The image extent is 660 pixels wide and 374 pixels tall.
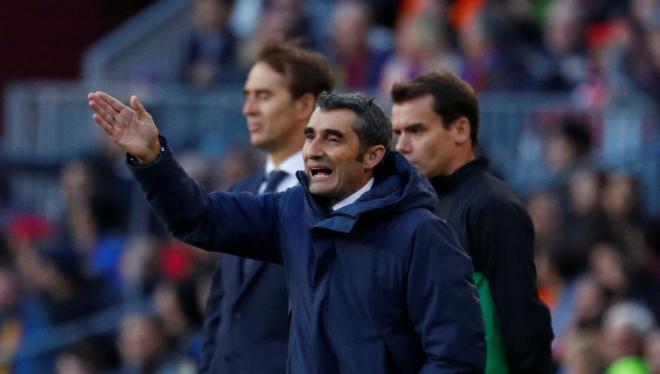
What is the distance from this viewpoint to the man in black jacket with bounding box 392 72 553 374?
17.8ft

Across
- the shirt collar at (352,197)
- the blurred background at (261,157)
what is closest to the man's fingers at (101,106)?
the shirt collar at (352,197)

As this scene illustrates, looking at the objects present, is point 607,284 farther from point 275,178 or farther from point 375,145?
point 375,145

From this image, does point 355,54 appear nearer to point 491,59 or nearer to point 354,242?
point 491,59

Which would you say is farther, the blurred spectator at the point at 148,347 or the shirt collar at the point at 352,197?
the blurred spectator at the point at 148,347

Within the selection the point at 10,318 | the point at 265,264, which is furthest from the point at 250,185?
the point at 10,318

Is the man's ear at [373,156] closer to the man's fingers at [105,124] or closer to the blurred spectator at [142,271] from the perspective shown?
the man's fingers at [105,124]

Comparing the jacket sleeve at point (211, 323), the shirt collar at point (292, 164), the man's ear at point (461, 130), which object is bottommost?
the jacket sleeve at point (211, 323)

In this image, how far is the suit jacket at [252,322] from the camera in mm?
5848

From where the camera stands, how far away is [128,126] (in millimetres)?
4875

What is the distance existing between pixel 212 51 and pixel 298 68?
7300 mm

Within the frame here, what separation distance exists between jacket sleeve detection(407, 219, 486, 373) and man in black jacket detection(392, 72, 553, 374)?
0.67 metres

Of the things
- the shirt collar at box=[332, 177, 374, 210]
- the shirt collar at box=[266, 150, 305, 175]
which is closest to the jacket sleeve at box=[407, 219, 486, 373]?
the shirt collar at box=[332, 177, 374, 210]

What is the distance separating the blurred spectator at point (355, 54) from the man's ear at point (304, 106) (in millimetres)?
6068

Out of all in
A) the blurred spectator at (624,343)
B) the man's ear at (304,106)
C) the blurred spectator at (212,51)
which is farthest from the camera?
the blurred spectator at (212,51)
